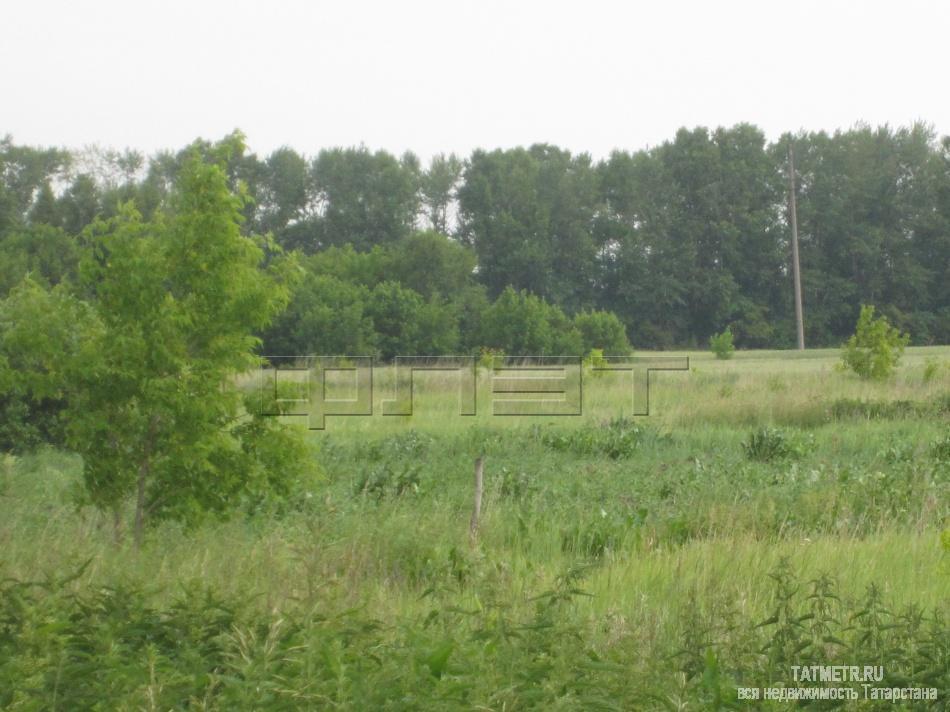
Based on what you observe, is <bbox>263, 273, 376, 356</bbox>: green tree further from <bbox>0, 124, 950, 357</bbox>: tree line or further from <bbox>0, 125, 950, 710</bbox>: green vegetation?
<bbox>0, 125, 950, 710</bbox>: green vegetation

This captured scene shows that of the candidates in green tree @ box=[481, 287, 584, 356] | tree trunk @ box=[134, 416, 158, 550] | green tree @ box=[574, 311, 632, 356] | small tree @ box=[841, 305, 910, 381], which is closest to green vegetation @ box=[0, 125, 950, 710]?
tree trunk @ box=[134, 416, 158, 550]

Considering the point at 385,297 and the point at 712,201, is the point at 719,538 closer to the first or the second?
the point at 385,297

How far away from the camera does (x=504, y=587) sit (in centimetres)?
525

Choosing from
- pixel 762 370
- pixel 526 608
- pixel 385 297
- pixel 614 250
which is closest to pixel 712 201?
pixel 614 250

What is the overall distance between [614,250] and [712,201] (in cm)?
558

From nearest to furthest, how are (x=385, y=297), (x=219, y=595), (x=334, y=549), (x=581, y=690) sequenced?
1. (x=581, y=690)
2. (x=219, y=595)
3. (x=334, y=549)
4. (x=385, y=297)

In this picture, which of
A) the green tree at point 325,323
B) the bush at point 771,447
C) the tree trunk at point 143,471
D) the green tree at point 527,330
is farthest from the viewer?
the green tree at point 527,330

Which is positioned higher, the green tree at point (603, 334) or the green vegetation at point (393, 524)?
the green tree at point (603, 334)

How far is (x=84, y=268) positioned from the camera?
7.30 meters

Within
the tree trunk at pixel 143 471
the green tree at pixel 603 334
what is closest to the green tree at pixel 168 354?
the tree trunk at pixel 143 471

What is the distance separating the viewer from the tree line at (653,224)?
49812 mm

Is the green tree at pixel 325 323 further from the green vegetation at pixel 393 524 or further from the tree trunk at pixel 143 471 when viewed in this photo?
the tree trunk at pixel 143 471

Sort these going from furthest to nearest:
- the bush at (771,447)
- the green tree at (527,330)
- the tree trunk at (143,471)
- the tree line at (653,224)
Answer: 1. the tree line at (653,224)
2. the green tree at (527,330)
3. the bush at (771,447)
4. the tree trunk at (143,471)

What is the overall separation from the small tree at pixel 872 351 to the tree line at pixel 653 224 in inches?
964
